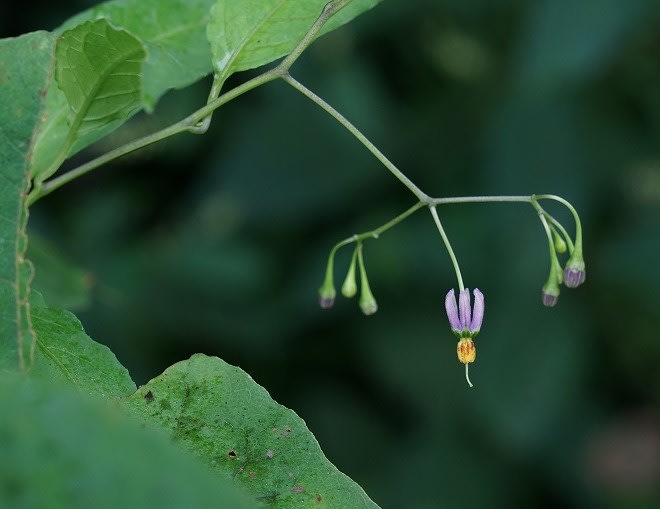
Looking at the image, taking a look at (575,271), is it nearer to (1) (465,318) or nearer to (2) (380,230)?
(1) (465,318)

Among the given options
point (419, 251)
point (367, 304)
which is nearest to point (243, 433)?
point (367, 304)

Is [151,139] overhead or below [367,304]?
below

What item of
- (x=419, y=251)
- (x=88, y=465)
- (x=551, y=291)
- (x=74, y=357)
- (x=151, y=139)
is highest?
(x=419, y=251)

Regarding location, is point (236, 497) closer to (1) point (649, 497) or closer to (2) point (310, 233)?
(2) point (310, 233)

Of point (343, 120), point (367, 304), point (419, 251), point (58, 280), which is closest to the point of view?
point (343, 120)

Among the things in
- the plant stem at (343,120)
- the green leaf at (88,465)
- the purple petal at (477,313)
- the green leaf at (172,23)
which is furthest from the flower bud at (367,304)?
the green leaf at (88,465)

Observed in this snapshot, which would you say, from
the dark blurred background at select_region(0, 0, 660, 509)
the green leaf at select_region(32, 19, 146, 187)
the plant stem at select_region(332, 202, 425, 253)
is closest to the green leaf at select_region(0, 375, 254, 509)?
the green leaf at select_region(32, 19, 146, 187)

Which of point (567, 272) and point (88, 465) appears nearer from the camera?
point (88, 465)

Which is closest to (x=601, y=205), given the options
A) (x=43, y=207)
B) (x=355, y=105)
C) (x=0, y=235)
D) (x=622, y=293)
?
(x=622, y=293)

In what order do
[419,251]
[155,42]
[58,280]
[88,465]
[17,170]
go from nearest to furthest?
[88,465] → [17,170] → [155,42] → [58,280] → [419,251]
